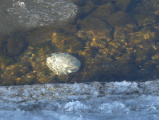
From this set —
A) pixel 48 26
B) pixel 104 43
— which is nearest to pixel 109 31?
pixel 104 43

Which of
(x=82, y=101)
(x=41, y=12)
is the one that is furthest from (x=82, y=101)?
(x=41, y=12)

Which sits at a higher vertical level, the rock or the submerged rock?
the submerged rock

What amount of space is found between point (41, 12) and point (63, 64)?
2.03m

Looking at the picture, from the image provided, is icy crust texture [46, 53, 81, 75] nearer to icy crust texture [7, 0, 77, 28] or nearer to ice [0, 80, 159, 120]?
ice [0, 80, 159, 120]

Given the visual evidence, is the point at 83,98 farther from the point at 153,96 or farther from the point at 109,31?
the point at 109,31

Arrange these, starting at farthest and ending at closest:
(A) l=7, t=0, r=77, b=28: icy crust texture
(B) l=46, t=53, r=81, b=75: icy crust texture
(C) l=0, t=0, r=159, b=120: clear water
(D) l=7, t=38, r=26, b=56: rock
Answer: (A) l=7, t=0, r=77, b=28: icy crust texture, (D) l=7, t=38, r=26, b=56: rock, (B) l=46, t=53, r=81, b=75: icy crust texture, (C) l=0, t=0, r=159, b=120: clear water

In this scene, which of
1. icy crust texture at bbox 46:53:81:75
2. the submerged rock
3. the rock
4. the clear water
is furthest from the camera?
the submerged rock

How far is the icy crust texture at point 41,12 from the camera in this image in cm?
532

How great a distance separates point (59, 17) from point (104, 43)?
158cm

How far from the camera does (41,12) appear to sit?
5.54 m

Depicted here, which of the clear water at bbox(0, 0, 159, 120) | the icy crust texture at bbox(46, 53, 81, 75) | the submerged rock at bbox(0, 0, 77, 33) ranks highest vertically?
the submerged rock at bbox(0, 0, 77, 33)

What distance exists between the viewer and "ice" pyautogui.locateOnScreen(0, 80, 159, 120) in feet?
11.4

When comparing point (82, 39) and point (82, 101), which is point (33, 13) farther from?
point (82, 101)

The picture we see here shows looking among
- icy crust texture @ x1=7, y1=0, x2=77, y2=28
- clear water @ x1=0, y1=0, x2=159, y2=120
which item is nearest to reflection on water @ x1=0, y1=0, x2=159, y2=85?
icy crust texture @ x1=7, y1=0, x2=77, y2=28
